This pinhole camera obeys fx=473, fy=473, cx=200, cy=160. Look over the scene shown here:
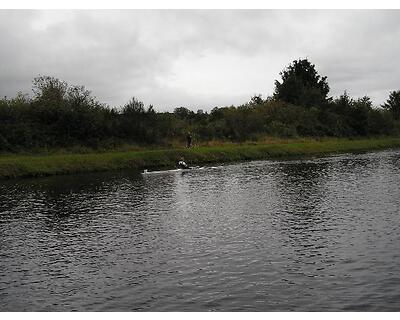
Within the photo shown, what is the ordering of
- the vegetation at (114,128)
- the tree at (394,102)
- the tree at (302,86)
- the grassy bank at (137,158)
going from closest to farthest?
the grassy bank at (137,158) < the vegetation at (114,128) < the tree at (302,86) < the tree at (394,102)

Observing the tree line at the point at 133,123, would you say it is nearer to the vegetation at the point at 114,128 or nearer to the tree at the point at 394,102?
the vegetation at the point at 114,128

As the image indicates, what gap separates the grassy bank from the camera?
49906 mm

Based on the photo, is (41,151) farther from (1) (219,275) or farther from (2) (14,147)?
(1) (219,275)

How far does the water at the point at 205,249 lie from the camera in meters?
13.9

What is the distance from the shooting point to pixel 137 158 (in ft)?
191

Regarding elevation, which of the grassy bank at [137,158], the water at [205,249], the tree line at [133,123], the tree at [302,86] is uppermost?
the tree at [302,86]

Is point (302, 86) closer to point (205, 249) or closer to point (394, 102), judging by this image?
point (394, 102)

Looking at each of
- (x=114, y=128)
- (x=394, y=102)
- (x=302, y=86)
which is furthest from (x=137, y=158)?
(x=394, y=102)

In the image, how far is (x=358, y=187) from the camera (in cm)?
3409

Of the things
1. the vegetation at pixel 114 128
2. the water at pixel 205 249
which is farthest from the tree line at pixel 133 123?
the water at pixel 205 249

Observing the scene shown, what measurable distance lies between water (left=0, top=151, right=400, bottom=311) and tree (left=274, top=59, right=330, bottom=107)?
7904 centimetres

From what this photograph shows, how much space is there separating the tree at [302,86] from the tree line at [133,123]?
605cm

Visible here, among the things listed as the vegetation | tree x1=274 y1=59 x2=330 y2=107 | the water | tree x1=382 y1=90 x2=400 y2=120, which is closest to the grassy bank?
the vegetation

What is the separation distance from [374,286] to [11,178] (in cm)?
4109
